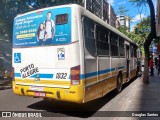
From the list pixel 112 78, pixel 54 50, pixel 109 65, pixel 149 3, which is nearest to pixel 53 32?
pixel 54 50

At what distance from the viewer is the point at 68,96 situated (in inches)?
271

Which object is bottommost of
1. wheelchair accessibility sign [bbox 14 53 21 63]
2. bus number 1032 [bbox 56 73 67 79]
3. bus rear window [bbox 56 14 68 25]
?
bus number 1032 [bbox 56 73 67 79]

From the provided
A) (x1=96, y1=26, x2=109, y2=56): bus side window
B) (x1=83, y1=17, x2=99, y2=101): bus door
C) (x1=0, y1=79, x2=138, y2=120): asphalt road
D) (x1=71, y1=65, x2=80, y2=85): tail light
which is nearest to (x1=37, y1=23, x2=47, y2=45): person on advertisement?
(x1=83, y1=17, x2=99, y2=101): bus door

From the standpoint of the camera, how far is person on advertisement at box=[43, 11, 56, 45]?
23.9 ft

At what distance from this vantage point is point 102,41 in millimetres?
8758

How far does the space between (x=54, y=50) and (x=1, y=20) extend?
11.9m

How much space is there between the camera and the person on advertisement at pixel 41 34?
7.42 metres

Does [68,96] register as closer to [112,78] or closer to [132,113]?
[132,113]

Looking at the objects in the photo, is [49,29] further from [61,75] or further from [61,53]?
[61,75]

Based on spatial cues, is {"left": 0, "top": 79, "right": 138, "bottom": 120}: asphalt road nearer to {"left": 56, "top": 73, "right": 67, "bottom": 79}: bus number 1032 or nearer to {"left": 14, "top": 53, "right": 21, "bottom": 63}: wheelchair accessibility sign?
{"left": 56, "top": 73, "right": 67, "bottom": 79}: bus number 1032

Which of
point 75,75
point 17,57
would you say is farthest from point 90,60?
point 17,57

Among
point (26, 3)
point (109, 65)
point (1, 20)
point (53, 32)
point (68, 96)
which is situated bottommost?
point (68, 96)

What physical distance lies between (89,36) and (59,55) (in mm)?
1106

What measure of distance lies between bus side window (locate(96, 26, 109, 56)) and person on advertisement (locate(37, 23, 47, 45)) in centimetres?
179
